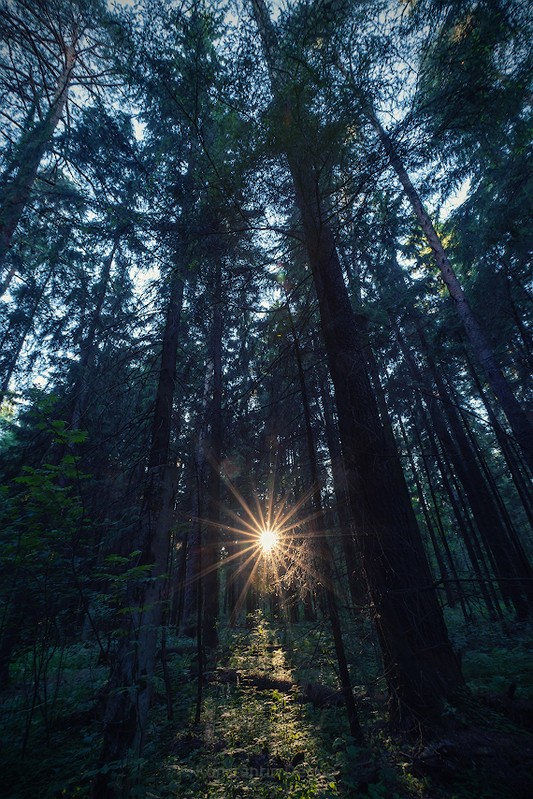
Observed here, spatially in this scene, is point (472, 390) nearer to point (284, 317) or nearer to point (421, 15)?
point (284, 317)

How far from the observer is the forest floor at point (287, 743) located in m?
3.28

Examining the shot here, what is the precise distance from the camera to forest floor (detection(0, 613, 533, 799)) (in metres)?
3.28

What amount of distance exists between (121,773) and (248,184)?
904 centimetres

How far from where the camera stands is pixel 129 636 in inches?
211

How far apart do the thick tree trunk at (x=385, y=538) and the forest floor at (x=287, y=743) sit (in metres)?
0.32

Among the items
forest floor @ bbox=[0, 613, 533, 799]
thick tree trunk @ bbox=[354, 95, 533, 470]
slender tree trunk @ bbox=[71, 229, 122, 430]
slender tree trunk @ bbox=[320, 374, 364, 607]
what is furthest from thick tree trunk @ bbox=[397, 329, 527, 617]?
slender tree trunk @ bbox=[71, 229, 122, 430]

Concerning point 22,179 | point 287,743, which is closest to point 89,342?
point 22,179

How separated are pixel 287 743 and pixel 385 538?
3.49 metres

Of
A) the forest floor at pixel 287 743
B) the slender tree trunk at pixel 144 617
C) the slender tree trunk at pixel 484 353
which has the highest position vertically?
the slender tree trunk at pixel 484 353

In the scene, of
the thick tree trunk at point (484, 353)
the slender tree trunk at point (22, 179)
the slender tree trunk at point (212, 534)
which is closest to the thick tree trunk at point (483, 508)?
the thick tree trunk at point (484, 353)

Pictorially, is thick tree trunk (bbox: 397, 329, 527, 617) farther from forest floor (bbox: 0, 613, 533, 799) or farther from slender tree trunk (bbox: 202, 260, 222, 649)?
slender tree trunk (bbox: 202, 260, 222, 649)

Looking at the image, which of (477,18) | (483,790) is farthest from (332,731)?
(477,18)

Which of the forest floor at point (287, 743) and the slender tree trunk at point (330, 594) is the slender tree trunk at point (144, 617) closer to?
the forest floor at point (287, 743)

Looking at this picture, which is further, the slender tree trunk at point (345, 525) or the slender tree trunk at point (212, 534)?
the slender tree trunk at point (212, 534)
